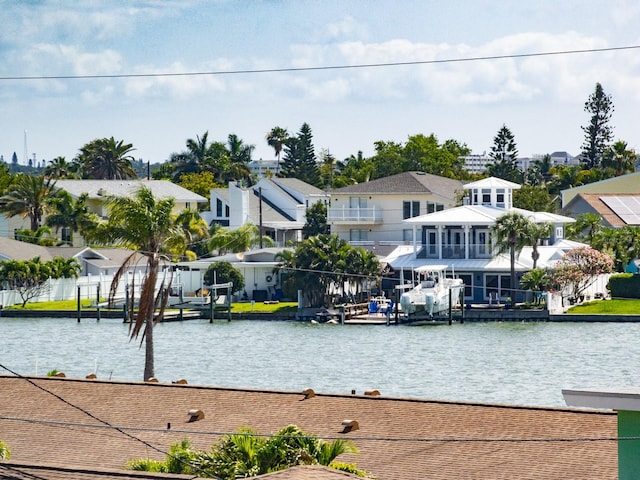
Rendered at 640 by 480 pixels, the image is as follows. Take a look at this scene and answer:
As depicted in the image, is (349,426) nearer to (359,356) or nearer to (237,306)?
(359,356)

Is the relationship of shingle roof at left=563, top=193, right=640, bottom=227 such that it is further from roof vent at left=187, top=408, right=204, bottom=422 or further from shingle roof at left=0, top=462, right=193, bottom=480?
shingle roof at left=0, top=462, right=193, bottom=480

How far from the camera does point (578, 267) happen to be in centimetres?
7950

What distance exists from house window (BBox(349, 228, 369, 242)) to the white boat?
2074 cm

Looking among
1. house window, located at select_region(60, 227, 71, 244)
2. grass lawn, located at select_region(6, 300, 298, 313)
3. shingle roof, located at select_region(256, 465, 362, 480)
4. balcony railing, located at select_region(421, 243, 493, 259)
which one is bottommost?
shingle roof, located at select_region(256, 465, 362, 480)

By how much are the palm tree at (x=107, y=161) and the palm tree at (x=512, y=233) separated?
7424cm

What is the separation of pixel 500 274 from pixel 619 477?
67.1 meters

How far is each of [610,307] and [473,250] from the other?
13.1 m

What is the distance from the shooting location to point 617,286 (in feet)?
268

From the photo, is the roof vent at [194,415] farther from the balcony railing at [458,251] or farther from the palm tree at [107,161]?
the palm tree at [107,161]

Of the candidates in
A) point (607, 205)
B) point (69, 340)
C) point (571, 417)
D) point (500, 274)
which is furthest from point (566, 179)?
point (571, 417)

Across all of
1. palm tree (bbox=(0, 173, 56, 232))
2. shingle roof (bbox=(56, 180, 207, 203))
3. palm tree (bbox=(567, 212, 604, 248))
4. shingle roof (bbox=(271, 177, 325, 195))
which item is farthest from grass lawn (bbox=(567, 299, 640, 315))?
palm tree (bbox=(0, 173, 56, 232))

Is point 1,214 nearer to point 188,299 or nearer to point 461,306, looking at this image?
point 188,299

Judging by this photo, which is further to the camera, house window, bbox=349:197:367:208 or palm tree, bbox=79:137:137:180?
palm tree, bbox=79:137:137:180

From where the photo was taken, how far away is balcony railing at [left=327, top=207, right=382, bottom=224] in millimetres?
105125
